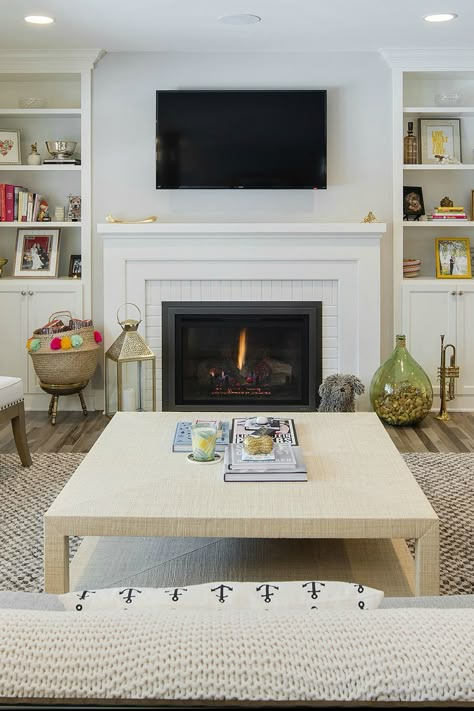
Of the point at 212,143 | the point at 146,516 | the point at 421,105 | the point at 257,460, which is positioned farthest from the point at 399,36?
the point at 146,516

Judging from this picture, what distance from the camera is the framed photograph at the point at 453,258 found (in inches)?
219

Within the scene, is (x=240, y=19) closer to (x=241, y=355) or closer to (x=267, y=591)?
(x=241, y=355)

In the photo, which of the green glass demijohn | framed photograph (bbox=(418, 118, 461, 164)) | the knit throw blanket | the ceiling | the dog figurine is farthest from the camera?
framed photograph (bbox=(418, 118, 461, 164))

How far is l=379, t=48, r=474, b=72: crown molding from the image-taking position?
5.31 metres

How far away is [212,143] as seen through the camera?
213 inches

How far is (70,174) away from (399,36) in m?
→ 2.31

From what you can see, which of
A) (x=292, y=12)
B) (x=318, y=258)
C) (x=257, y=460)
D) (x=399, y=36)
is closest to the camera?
(x=257, y=460)

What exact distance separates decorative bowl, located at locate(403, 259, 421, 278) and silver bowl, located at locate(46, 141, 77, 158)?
230 centimetres

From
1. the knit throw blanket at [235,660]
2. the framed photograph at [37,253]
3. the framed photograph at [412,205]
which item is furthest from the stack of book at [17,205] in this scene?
the knit throw blanket at [235,660]

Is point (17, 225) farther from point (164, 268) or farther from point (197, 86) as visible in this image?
point (197, 86)

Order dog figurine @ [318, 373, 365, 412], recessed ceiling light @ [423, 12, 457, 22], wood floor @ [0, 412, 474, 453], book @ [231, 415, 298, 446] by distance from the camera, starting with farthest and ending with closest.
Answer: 1. dog figurine @ [318, 373, 365, 412]
2. wood floor @ [0, 412, 474, 453]
3. recessed ceiling light @ [423, 12, 457, 22]
4. book @ [231, 415, 298, 446]

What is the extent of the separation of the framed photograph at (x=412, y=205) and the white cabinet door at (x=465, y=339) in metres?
0.56

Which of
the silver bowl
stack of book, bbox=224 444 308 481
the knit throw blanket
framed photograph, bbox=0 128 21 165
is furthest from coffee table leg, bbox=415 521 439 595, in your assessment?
framed photograph, bbox=0 128 21 165

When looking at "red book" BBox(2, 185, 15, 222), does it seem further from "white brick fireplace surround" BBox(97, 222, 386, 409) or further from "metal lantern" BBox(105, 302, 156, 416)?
"metal lantern" BBox(105, 302, 156, 416)
